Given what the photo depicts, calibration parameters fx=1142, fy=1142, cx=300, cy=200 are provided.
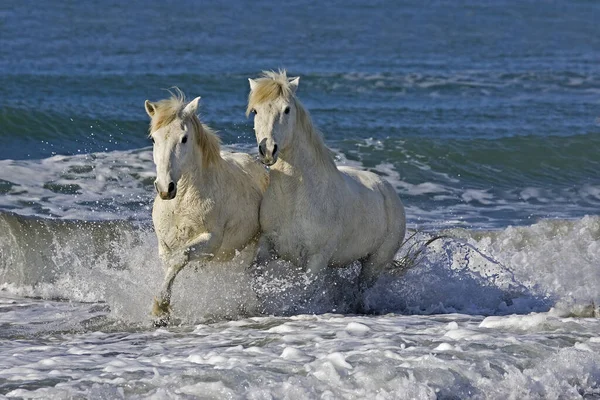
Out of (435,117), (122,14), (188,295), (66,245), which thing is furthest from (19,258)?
(122,14)

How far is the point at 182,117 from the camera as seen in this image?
7586mm

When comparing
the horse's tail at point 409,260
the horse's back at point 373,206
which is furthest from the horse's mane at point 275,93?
the horse's tail at point 409,260

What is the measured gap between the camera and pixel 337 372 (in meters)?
6.38

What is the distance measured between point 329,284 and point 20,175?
642 centimetres

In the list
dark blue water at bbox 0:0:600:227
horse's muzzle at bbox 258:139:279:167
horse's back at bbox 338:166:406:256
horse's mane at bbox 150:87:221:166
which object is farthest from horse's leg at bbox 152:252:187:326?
dark blue water at bbox 0:0:600:227

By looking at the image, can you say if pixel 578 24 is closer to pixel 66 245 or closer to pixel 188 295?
pixel 66 245

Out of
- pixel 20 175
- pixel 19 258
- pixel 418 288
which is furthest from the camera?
pixel 20 175

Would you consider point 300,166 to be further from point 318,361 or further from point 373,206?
point 318,361

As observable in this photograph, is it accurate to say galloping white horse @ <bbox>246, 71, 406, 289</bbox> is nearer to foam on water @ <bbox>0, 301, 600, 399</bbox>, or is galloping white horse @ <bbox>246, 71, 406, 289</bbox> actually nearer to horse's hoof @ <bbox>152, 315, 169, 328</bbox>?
foam on water @ <bbox>0, 301, 600, 399</bbox>

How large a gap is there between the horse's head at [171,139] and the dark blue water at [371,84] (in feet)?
16.3

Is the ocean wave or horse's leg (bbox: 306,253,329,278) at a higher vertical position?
horse's leg (bbox: 306,253,329,278)

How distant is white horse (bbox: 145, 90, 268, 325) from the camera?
7539mm

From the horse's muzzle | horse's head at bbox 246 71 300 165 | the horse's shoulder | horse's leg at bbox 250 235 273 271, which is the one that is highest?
horse's head at bbox 246 71 300 165

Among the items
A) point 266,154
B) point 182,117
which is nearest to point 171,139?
point 182,117
